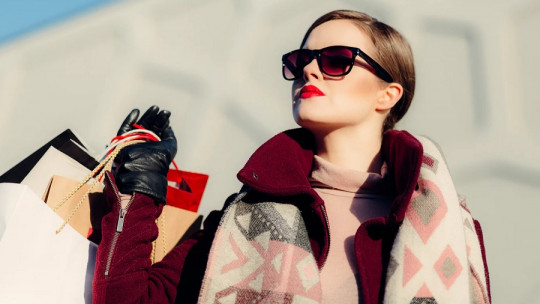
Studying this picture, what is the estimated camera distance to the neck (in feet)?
5.71

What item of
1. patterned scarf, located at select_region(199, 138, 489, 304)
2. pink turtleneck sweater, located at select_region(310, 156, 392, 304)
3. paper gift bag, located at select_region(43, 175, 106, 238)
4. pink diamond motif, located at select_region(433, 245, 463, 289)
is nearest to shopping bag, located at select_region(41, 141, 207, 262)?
paper gift bag, located at select_region(43, 175, 106, 238)

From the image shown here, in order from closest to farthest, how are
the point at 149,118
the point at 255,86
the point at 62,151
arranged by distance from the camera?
1. the point at 62,151
2. the point at 149,118
3. the point at 255,86

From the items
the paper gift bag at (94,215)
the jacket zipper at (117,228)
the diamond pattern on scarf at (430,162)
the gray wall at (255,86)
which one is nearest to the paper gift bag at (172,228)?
the paper gift bag at (94,215)

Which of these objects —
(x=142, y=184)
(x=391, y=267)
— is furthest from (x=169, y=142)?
(x=391, y=267)

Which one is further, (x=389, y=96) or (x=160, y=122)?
(x=160, y=122)

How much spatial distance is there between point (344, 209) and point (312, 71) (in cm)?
45

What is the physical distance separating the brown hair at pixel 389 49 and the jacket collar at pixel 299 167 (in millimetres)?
193

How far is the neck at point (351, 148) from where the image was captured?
1741 millimetres

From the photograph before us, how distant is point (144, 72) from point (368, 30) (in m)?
1.98

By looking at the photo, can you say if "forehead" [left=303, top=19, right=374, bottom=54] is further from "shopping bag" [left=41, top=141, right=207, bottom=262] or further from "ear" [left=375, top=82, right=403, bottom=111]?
"shopping bag" [left=41, top=141, right=207, bottom=262]

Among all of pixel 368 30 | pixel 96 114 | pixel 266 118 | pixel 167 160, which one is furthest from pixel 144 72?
pixel 368 30

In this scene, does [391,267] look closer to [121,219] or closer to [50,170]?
[121,219]

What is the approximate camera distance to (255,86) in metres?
3.18

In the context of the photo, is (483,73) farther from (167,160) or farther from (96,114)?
(96,114)
